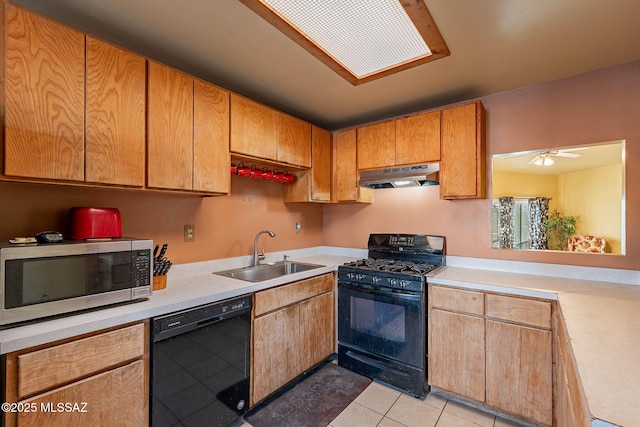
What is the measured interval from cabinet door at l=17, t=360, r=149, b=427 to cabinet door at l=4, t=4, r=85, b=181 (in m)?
0.96

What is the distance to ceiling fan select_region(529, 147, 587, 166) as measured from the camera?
2.20 m

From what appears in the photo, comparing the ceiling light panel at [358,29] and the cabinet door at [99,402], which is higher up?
the ceiling light panel at [358,29]

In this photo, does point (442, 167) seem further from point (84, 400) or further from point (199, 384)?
point (84, 400)

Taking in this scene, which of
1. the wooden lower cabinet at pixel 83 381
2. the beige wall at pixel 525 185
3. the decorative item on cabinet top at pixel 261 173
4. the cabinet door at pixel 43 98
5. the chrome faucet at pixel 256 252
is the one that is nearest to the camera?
the wooden lower cabinet at pixel 83 381

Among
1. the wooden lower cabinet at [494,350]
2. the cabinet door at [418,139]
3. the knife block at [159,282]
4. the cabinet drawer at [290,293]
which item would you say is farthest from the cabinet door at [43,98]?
the wooden lower cabinet at [494,350]

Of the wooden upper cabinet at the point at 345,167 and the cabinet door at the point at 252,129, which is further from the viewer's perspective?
the wooden upper cabinet at the point at 345,167

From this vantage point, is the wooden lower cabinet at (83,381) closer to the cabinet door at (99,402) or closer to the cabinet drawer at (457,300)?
the cabinet door at (99,402)

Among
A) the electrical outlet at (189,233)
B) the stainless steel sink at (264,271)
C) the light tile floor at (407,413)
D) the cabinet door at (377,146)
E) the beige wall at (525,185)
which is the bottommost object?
the light tile floor at (407,413)

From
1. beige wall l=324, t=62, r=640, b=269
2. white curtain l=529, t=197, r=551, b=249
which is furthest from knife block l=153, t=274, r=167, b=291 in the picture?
white curtain l=529, t=197, r=551, b=249

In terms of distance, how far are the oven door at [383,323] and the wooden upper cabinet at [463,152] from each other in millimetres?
969

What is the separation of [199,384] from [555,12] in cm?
279

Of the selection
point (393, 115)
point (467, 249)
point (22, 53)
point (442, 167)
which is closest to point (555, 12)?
point (442, 167)

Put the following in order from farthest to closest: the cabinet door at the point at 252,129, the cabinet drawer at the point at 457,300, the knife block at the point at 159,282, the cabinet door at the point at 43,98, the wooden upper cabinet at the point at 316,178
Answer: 1. the wooden upper cabinet at the point at 316,178
2. the cabinet door at the point at 252,129
3. the cabinet drawer at the point at 457,300
4. the knife block at the point at 159,282
5. the cabinet door at the point at 43,98

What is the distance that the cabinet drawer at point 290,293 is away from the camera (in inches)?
78.7
